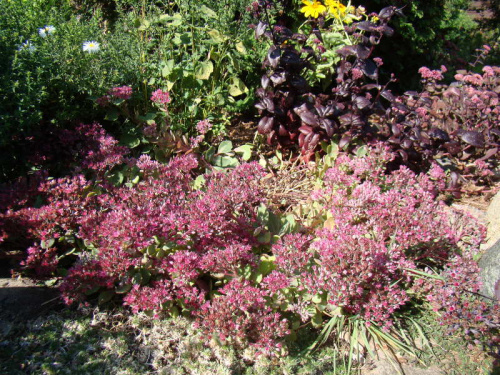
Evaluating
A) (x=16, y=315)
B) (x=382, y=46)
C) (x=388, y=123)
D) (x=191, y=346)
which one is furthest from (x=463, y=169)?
(x=16, y=315)

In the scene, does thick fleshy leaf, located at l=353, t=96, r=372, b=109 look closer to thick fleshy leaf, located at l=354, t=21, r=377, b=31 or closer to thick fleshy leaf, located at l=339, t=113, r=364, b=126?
thick fleshy leaf, located at l=339, t=113, r=364, b=126

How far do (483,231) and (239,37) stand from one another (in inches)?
98.6

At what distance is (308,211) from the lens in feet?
10.9

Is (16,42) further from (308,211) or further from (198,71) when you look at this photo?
(308,211)

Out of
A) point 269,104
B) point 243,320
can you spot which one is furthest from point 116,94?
A: point 243,320

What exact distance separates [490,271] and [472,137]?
4.31ft

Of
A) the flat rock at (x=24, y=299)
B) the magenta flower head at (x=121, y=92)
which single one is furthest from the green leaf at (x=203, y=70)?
the flat rock at (x=24, y=299)

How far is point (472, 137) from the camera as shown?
11.6ft

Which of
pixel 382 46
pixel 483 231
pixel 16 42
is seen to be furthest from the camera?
pixel 382 46

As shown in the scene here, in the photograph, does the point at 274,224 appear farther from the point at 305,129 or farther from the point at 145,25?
the point at 145,25

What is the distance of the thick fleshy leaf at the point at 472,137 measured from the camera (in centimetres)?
352

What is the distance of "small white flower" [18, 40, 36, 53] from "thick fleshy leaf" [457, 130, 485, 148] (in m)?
3.40

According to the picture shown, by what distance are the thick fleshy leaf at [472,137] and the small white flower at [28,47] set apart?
3.40 meters

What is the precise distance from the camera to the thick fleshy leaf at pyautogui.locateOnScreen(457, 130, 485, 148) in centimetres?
352
